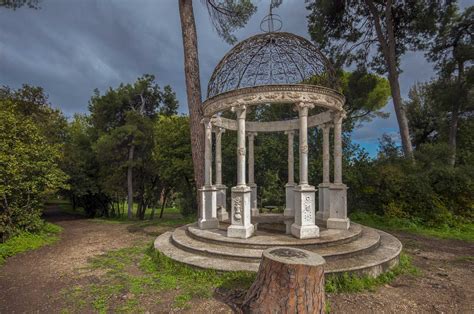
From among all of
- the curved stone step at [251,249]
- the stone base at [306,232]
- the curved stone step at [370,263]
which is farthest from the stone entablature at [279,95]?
the curved stone step at [370,263]

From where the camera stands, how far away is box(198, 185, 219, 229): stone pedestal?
27.0 ft

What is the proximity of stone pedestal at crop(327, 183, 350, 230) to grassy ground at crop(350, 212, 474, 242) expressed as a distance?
4296 mm

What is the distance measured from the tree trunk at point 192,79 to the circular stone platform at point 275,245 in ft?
10.5

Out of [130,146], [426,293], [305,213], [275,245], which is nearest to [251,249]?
[275,245]

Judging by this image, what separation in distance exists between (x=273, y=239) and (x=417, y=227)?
8.32 m

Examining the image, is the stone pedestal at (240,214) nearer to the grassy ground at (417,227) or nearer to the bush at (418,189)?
the grassy ground at (417,227)

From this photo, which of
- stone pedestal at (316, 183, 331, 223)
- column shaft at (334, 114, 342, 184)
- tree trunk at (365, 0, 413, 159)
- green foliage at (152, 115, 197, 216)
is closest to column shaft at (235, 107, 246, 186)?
column shaft at (334, 114, 342, 184)

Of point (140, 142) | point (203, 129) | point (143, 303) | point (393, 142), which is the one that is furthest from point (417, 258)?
point (140, 142)

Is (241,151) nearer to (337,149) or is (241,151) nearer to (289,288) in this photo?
(337,149)

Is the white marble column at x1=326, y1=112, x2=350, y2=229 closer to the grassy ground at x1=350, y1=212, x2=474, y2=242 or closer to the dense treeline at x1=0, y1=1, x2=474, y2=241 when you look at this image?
the dense treeline at x1=0, y1=1, x2=474, y2=241

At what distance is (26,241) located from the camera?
8508 mm

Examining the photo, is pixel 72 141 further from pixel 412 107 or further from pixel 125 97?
pixel 412 107

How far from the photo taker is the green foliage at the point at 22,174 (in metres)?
8.50

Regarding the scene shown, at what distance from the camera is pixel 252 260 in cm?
560
